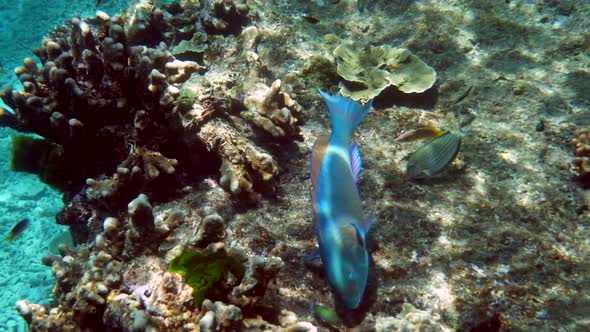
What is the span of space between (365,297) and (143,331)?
1.58 meters

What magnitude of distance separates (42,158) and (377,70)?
172 inches

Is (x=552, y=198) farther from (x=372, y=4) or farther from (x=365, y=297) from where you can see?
(x=372, y=4)

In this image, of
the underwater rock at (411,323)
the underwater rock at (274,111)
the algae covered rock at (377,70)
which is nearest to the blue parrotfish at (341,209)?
the underwater rock at (411,323)

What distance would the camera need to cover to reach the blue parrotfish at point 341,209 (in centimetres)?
222

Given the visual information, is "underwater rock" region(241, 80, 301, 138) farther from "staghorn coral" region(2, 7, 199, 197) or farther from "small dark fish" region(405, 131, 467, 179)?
"small dark fish" region(405, 131, 467, 179)

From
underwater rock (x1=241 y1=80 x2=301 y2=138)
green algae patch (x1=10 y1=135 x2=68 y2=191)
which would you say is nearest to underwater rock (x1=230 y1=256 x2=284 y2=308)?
underwater rock (x1=241 y1=80 x2=301 y2=138)

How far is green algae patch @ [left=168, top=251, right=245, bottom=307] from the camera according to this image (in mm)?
2383

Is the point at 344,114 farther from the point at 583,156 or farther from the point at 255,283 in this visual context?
the point at 583,156

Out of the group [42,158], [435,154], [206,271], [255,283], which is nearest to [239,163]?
[206,271]

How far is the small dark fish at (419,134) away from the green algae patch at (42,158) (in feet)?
12.5

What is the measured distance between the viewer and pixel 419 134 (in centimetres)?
403

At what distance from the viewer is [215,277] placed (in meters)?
2.43

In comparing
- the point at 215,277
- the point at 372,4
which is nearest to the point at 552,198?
the point at 215,277

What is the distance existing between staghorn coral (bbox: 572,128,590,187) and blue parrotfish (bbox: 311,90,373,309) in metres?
2.77
